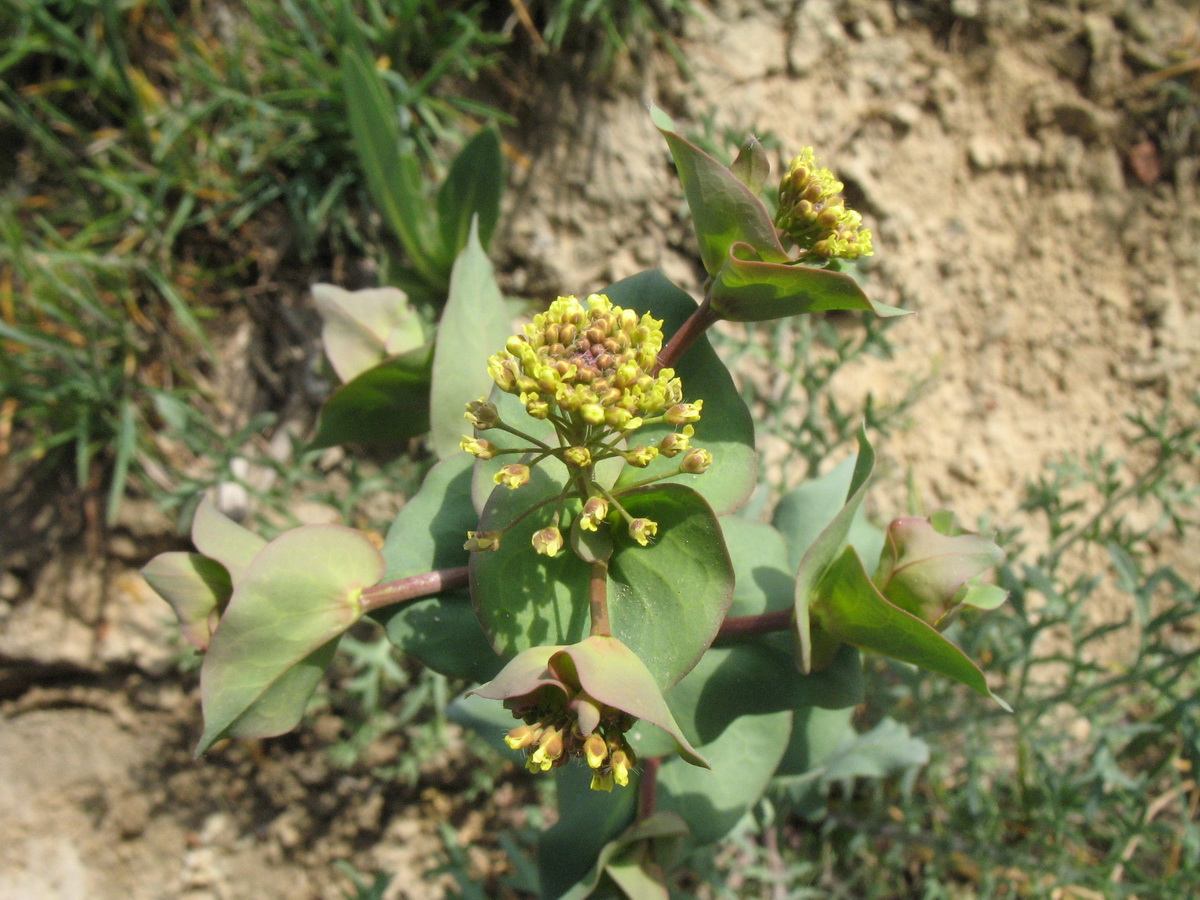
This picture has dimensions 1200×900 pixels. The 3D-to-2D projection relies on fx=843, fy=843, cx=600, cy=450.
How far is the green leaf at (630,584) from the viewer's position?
3.66 ft

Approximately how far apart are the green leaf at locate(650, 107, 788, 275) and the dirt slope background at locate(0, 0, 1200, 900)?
1618 mm

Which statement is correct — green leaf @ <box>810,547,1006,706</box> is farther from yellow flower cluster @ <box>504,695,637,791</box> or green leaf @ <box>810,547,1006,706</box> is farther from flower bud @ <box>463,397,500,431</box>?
flower bud @ <box>463,397,500,431</box>

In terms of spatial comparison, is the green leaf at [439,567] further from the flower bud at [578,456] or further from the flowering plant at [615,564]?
the flower bud at [578,456]

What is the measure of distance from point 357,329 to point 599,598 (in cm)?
76

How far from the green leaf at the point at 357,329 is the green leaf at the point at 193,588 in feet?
1.42

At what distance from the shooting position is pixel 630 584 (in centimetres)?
122

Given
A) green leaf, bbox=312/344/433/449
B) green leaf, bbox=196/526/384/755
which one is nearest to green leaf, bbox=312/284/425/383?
green leaf, bbox=312/344/433/449

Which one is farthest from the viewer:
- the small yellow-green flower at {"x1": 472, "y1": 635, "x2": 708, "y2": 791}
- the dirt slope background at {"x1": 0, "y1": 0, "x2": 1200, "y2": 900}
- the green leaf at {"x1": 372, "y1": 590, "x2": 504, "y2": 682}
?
the dirt slope background at {"x1": 0, "y1": 0, "x2": 1200, "y2": 900}

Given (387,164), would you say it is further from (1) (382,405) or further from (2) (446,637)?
(2) (446,637)

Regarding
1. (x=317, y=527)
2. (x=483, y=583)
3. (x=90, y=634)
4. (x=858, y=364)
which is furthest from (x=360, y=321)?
(x=90, y=634)

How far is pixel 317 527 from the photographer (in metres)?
1.23

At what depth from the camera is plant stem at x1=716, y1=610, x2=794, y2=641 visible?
1249mm

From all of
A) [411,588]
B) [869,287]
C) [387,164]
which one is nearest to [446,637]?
[411,588]

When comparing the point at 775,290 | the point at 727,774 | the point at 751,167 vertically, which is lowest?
the point at 727,774
